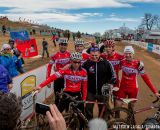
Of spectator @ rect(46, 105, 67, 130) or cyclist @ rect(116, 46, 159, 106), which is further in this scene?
cyclist @ rect(116, 46, 159, 106)

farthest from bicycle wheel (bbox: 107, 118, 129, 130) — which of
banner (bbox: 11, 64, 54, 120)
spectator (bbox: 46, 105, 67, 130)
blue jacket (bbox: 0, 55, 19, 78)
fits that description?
spectator (bbox: 46, 105, 67, 130)

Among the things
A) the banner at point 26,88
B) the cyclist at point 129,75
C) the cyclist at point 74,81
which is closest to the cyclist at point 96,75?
the cyclist at point 74,81

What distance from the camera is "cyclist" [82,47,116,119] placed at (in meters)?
8.86

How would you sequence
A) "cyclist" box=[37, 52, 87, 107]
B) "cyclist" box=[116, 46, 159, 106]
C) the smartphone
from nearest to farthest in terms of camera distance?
the smartphone < "cyclist" box=[37, 52, 87, 107] < "cyclist" box=[116, 46, 159, 106]

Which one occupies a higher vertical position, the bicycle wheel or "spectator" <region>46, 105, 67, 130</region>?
"spectator" <region>46, 105, 67, 130</region>

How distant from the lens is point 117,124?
316 inches

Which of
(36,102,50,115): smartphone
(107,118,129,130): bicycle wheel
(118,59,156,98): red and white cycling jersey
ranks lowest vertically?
(107,118,129,130): bicycle wheel

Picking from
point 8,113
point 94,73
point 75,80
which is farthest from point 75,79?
point 8,113

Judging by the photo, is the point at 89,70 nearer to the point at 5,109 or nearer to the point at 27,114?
the point at 27,114

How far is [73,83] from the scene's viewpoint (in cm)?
866

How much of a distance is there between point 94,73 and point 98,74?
0.31 ft

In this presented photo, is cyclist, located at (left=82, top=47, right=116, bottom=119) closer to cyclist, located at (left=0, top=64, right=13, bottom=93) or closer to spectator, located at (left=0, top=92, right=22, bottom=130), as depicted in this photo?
cyclist, located at (left=0, top=64, right=13, bottom=93)

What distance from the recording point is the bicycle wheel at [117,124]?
796 cm

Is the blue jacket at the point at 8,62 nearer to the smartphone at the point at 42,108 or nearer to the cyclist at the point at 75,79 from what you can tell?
the cyclist at the point at 75,79
